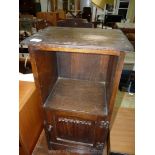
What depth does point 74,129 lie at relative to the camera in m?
1.01

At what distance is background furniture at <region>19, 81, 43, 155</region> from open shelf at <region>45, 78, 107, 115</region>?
0.13 m

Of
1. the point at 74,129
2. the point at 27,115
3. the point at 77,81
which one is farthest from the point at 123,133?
the point at 27,115

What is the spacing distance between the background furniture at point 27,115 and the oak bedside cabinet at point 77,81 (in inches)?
4.8

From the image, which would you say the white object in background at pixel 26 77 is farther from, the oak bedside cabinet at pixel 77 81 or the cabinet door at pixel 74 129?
the cabinet door at pixel 74 129

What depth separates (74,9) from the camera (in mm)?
6078

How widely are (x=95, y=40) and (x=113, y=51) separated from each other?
121 millimetres

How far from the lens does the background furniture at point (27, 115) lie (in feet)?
3.11

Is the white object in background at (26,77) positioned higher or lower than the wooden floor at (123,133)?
higher

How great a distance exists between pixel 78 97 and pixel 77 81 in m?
0.18

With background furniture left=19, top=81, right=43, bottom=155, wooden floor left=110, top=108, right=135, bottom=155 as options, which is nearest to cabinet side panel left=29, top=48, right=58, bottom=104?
background furniture left=19, top=81, right=43, bottom=155

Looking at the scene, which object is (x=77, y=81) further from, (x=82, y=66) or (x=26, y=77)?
(x=26, y=77)

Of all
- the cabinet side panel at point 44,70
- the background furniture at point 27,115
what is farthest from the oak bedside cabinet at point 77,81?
the background furniture at point 27,115
